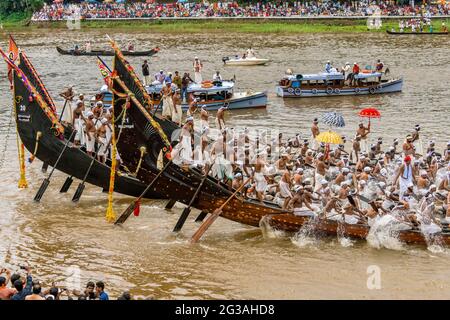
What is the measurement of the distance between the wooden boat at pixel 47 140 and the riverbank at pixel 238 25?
45751 mm

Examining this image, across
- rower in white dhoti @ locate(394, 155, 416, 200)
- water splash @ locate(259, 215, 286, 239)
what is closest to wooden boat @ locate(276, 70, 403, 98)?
rower in white dhoti @ locate(394, 155, 416, 200)

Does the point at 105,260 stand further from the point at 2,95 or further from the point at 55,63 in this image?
the point at 55,63

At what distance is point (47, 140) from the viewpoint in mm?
22906

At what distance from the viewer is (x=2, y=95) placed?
42125mm

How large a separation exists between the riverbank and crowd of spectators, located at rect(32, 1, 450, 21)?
42.4 inches

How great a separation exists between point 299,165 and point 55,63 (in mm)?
34636

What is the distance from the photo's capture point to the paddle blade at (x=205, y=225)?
19.4 meters

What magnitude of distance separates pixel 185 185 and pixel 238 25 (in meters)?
53.0

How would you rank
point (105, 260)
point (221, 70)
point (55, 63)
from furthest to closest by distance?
1. point (55, 63)
2. point (221, 70)
3. point (105, 260)

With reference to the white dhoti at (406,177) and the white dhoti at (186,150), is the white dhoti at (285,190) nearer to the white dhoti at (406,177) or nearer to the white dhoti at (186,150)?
the white dhoti at (186,150)

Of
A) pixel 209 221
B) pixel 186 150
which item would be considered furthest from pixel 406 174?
pixel 186 150

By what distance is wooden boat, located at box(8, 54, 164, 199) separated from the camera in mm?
22406

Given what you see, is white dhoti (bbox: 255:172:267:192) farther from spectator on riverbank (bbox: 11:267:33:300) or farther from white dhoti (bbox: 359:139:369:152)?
spectator on riverbank (bbox: 11:267:33:300)
